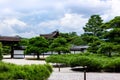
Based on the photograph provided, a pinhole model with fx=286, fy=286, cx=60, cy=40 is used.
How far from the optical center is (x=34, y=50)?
1535 inches

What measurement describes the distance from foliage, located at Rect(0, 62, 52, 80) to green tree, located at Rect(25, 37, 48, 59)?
89.6 feet

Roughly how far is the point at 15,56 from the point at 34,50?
758 centimetres

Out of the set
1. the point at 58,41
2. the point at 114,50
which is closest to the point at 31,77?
the point at 114,50

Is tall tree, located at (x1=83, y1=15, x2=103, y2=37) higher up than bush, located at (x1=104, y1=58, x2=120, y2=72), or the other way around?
tall tree, located at (x1=83, y1=15, x2=103, y2=37)

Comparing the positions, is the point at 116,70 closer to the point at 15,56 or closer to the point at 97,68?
the point at 97,68

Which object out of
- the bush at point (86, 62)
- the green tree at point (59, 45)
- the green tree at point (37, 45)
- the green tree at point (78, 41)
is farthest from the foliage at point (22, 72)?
the green tree at point (78, 41)

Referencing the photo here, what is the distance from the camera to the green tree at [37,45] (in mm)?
38938

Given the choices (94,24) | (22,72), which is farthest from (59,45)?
(22,72)

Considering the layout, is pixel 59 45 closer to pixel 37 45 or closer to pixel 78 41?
pixel 37 45

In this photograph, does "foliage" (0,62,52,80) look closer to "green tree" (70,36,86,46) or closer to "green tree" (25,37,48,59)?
"green tree" (25,37,48,59)

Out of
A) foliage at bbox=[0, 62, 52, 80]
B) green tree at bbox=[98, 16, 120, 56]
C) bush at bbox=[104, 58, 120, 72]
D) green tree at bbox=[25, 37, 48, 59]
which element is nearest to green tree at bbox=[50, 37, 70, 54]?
green tree at bbox=[25, 37, 48, 59]

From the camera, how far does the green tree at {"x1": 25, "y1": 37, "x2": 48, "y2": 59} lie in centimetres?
3894

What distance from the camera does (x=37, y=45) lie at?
3950 cm

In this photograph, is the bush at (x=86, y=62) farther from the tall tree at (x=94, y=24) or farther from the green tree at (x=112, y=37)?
the tall tree at (x=94, y=24)
